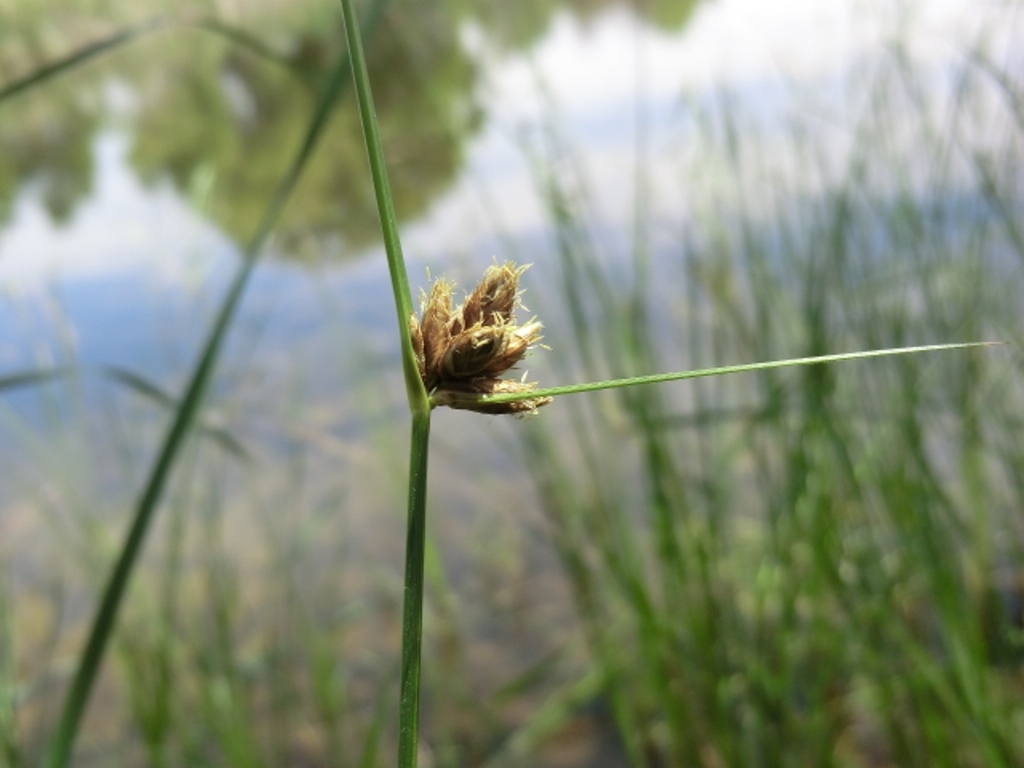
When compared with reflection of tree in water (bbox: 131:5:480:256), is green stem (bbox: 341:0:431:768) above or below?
below

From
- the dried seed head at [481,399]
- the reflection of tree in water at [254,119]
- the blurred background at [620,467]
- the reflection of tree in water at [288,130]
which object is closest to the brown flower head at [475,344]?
the dried seed head at [481,399]

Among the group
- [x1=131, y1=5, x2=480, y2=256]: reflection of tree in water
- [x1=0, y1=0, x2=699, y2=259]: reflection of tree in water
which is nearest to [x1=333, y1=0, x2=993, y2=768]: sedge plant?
[x1=131, y1=5, x2=480, y2=256]: reflection of tree in water

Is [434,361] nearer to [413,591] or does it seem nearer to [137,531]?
[413,591]

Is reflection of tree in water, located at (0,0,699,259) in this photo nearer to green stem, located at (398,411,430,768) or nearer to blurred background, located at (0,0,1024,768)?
blurred background, located at (0,0,1024,768)

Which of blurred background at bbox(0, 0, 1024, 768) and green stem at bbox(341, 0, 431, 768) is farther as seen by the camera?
blurred background at bbox(0, 0, 1024, 768)

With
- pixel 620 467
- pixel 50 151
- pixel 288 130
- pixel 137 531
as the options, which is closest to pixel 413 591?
pixel 137 531

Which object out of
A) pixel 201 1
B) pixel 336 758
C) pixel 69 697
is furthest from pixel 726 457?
pixel 201 1
